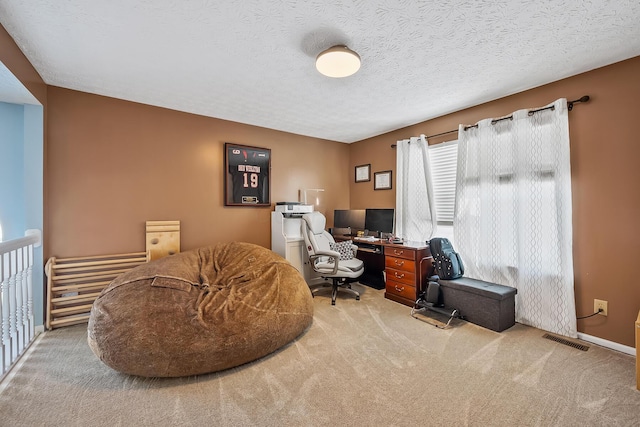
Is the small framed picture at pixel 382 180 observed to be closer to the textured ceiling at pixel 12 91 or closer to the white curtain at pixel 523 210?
the white curtain at pixel 523 210

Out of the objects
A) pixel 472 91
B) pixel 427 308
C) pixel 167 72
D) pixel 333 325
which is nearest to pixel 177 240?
pixel 167 72

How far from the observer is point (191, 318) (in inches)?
76.9

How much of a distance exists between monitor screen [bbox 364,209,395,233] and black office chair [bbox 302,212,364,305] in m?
0.56

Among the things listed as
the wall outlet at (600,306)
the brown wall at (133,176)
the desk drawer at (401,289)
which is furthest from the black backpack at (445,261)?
the brown wall at (133,176)

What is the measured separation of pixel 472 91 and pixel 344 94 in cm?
139

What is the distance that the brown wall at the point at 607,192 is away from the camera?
2219 mm

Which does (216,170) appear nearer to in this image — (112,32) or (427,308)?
(112,32)

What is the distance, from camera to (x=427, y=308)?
3057 mm

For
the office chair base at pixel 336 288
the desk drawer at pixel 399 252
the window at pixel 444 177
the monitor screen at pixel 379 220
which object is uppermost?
the window at pixel 444 177

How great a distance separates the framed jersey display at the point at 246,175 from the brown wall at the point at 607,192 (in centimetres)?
352

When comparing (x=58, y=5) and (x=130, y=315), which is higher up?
(x=58, y=5)

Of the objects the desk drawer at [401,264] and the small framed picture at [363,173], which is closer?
the desk drawer at [401,264]

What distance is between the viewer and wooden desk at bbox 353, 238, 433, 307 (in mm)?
3289

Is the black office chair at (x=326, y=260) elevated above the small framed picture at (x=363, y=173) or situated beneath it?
situated beneath
